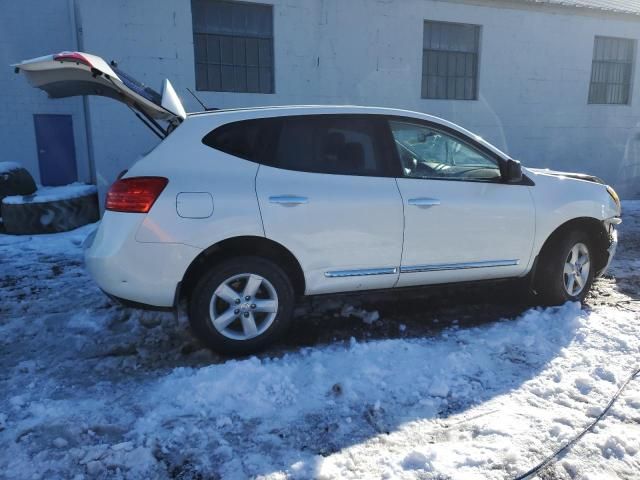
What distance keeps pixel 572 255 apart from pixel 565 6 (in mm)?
9178

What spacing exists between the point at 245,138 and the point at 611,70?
12247 mm

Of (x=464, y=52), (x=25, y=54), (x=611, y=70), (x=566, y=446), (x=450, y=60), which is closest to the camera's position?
(x=566, y=446)

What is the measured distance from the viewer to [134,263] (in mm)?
3422

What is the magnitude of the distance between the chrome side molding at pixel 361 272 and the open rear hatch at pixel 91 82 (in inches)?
60.7

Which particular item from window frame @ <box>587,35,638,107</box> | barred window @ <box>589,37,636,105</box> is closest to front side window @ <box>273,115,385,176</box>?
window frame @ <box>587,35,638,107</box>

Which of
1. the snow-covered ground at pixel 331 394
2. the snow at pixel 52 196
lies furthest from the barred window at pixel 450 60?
the snow-covered ground at pixel 331 394

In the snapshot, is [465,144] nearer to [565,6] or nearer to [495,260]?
[495,260]

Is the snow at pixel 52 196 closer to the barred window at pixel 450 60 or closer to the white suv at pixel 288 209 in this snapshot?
the white suv at pixel 288 209

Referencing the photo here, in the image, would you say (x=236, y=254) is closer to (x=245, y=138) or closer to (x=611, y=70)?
(x=245, y=138)

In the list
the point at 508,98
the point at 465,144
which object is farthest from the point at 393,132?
the point at 508,98

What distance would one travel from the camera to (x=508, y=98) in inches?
449

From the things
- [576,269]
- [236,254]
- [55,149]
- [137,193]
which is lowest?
[576,269]

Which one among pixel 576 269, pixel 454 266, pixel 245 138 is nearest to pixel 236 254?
pixel 245 138

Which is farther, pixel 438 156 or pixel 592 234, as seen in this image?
pixel 592 234
